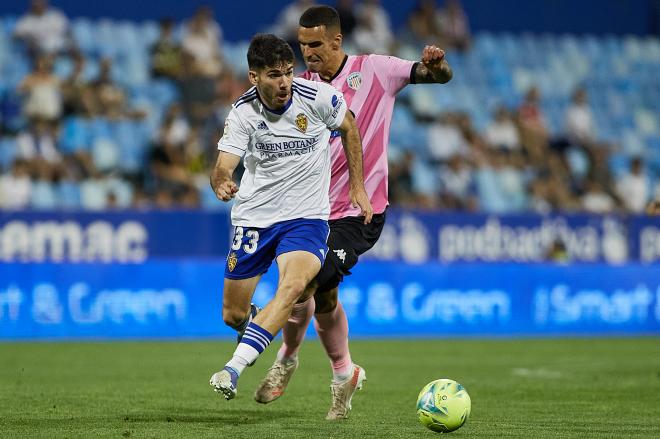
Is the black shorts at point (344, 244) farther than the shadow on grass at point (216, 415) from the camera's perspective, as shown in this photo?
Yes

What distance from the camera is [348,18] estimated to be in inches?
798

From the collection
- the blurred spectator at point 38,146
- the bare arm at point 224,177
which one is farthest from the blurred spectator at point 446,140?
the bare arm at point 224,177

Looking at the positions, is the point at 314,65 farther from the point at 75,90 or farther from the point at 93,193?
the point at 75,90

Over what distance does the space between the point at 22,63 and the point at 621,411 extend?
1283 centimetres

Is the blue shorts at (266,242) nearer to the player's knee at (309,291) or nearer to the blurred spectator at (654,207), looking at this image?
the player's knee at (309,291)

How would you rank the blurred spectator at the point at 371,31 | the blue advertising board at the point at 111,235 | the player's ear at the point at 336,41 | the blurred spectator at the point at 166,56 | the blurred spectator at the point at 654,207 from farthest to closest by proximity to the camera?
1. the blurred spectator at the point at 371,31
2. the blurred spectator at the point at 166,56
3. the blue advertising board at the point at 111,235
4. the blurred spectator at the point at 654,207
5. the player's ear at the point at 336,41

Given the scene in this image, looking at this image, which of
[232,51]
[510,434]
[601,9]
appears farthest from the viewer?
[601,9]

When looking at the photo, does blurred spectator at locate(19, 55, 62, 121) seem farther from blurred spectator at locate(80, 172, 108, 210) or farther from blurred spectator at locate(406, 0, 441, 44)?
blurred spectator at locate(406, 0, 441, 44)

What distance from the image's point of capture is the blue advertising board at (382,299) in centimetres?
1510

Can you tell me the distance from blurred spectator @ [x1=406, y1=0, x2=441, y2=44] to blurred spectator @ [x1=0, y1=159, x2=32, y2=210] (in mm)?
8519

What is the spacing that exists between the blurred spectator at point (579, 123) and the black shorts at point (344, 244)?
14505mm

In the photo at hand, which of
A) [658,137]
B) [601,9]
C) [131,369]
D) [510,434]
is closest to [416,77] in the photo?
[510,434]

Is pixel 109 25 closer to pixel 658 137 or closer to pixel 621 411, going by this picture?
pixel 658 137

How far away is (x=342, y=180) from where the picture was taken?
26.8ft
